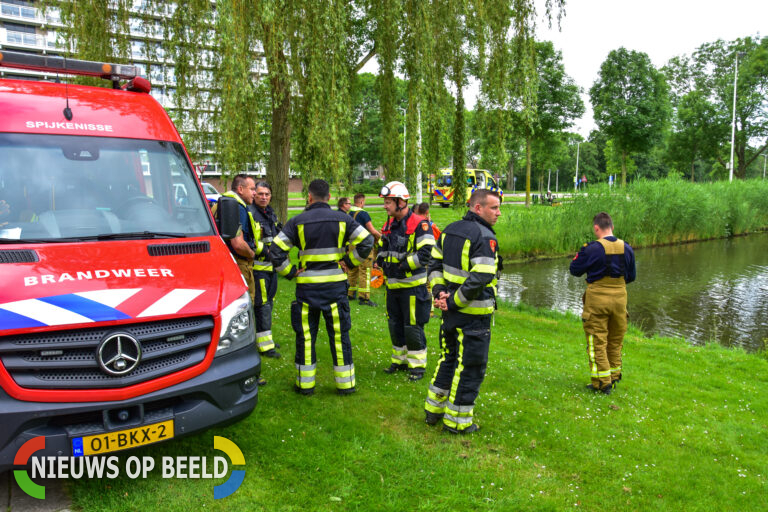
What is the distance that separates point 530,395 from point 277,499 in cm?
346

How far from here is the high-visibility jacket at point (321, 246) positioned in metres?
5.25

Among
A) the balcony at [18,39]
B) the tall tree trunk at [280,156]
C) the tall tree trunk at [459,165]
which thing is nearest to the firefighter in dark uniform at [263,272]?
the tall tree trunk at [280,156]

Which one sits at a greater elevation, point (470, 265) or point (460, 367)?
point (470, 265)

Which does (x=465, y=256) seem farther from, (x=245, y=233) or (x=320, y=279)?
(x=245, y=233)

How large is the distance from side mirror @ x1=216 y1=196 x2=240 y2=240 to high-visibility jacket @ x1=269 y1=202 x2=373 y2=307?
2.42ft

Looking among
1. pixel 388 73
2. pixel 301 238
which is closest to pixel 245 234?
pixel 301 238

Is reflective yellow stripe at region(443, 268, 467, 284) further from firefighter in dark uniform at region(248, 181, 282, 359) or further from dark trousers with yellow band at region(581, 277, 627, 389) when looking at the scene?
firefighter in dark uniform at region(248, 181, 282, 359)

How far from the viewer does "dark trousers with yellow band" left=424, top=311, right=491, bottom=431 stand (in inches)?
184

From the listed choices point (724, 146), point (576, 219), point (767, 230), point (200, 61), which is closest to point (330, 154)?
point (200, 61)

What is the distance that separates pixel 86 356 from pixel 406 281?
3.79m

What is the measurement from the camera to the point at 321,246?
5.24 metres

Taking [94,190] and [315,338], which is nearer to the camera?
[94,190]

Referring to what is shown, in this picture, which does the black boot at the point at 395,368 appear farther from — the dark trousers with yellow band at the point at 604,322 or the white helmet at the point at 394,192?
the dark trousers with yellow band at the point at 604,322

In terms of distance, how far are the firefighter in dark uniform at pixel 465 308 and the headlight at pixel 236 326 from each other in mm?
1687
